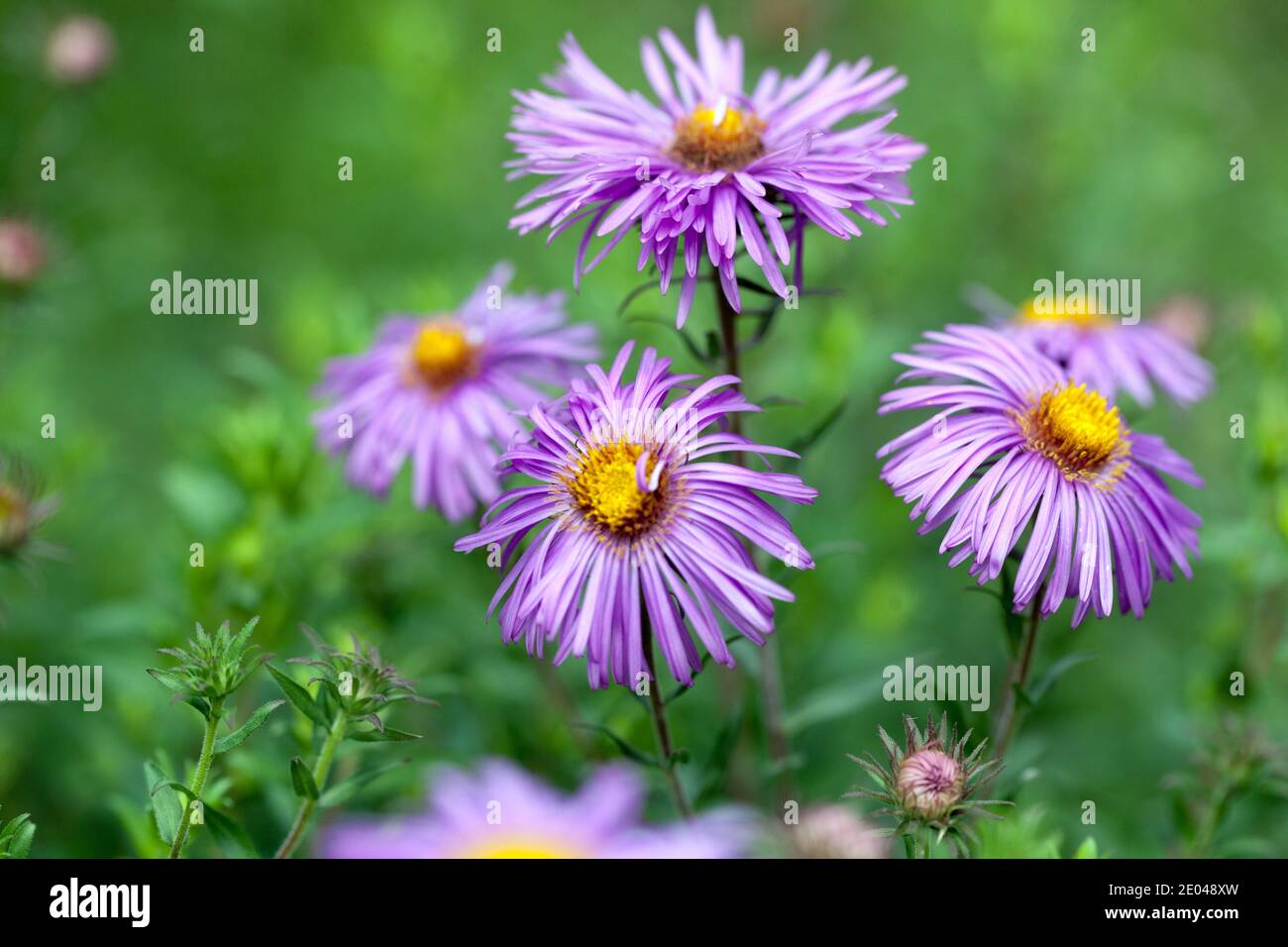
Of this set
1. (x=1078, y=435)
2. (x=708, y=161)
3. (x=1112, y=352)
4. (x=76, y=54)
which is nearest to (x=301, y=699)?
(x=708, y=161)

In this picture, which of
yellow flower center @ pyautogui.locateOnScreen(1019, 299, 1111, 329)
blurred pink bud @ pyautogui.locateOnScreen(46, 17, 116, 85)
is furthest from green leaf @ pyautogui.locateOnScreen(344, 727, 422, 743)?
blurred pink bud @ pyautogui.locateOnScreen(46, 17, 116, 85)

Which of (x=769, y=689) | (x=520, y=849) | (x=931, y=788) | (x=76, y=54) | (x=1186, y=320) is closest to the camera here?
(x=520, y=849)

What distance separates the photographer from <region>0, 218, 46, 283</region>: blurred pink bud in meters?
3.02

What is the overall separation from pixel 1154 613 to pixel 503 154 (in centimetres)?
301

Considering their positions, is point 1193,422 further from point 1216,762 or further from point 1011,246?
point 1216,762

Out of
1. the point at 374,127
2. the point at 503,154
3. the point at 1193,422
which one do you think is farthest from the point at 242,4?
the point at 1193,422

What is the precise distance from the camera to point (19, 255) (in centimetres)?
302

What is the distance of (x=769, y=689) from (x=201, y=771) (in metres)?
1.03

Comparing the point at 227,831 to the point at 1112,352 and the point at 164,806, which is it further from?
the point at 1112,352

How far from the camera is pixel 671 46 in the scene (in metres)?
2.25

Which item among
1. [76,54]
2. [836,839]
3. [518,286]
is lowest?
[836,839]

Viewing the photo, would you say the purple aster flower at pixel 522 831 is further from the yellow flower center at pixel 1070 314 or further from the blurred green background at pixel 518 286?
the yellow flower center at pixel 1070 314

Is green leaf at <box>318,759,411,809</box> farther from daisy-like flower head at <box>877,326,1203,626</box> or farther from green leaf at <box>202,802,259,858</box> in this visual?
daisy-like flower head at <box>877,326,1203,626</box>

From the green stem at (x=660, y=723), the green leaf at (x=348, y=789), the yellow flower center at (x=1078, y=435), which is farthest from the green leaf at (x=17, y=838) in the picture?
the yellow flower center at (x=1078, y=435)
